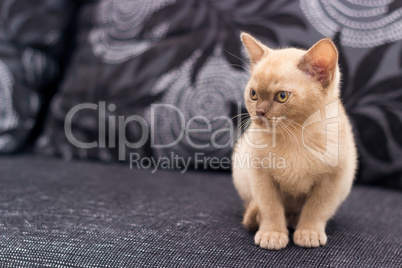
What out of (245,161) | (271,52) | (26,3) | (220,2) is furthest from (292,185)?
(26,3)

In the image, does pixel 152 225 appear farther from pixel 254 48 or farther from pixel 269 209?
pixel 254 48

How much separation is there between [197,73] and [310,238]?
0.65 metres

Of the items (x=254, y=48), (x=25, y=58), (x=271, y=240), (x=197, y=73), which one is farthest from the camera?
(x=25, y=58)

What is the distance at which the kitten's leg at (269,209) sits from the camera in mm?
741

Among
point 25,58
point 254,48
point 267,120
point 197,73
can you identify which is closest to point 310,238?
point 267,120

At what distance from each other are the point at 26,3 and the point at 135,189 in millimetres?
791

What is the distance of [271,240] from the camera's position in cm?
70

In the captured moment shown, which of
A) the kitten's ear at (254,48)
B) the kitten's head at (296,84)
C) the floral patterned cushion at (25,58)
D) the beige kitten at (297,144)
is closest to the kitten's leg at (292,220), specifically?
the beige kitten at (297,144)

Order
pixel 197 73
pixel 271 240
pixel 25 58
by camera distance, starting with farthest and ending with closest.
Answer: pixel 25 58 → pixel 197 73 → pixel 271 240

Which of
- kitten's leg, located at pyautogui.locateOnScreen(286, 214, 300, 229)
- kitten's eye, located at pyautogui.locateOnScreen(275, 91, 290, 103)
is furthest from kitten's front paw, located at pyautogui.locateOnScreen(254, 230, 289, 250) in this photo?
kitten's eye, located at pyautogui.locateOnScreen(275, 91, 290, 103)

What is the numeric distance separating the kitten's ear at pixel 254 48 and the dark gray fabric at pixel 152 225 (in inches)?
13.3

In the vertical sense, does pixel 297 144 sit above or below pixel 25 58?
below

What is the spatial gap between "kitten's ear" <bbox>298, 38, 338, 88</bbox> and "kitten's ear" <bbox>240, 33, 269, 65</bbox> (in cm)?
11

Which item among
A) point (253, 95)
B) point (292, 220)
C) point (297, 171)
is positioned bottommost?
point (292, 220)
